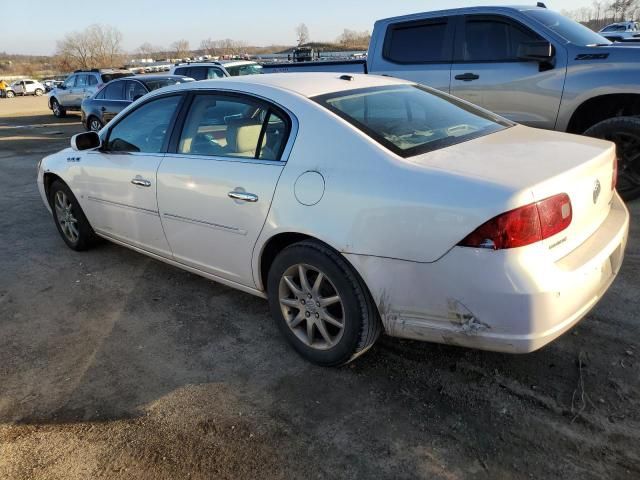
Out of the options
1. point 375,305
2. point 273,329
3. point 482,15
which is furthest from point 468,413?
point 482,15

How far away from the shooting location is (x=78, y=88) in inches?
772

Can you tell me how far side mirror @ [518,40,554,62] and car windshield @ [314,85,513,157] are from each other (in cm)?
234

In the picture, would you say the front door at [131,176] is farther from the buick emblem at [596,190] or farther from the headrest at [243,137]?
the buick emblem at [596,190]

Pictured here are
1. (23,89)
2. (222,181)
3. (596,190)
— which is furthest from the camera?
(23,89)

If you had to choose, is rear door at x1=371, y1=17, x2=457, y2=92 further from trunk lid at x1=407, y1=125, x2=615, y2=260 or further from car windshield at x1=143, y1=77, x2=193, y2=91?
car windshield at x1=143, y1=77, x2=193, y2=91

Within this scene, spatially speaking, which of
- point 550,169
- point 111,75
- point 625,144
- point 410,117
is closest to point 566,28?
point 625,144

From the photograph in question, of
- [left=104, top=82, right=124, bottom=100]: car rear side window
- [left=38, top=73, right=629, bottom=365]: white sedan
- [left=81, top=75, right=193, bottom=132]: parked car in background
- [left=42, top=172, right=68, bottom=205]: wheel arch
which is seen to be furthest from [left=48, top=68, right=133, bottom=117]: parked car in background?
[left=38, top=73, right=629, bottom=365]: white sedan

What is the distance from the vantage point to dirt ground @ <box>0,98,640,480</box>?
228cm

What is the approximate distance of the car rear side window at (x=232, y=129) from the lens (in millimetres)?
3037

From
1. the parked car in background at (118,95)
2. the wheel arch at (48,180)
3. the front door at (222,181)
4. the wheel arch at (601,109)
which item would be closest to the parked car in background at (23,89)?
the parked car in background at (118,95)

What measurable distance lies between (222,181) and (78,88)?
1920 cm

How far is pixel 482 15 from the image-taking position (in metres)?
5.93

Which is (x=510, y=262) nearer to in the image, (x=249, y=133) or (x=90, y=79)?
(x=249, y=133)

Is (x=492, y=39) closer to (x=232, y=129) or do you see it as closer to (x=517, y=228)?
(x=232, y=129)
